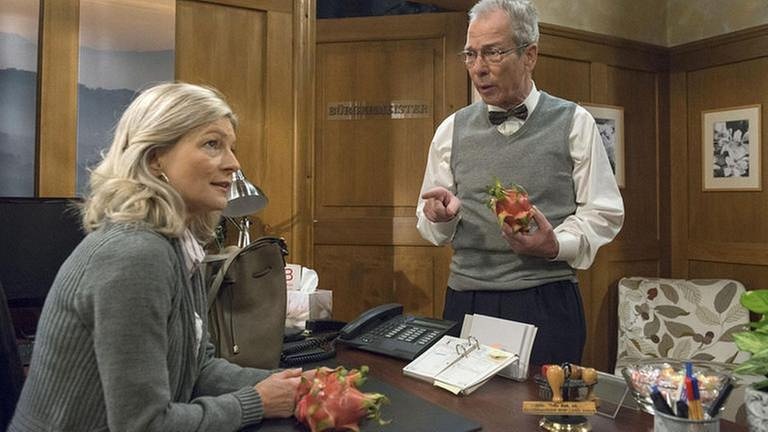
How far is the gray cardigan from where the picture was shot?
0.93 meters

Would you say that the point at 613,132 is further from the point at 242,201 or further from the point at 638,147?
the point at 242,201

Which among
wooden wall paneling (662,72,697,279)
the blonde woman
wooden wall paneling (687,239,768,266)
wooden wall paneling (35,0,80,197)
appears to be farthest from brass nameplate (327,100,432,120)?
the blonde woman

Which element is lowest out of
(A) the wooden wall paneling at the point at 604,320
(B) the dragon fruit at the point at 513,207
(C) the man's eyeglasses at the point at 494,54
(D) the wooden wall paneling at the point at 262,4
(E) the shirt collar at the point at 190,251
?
(A) the wooden wall paneling at the point at 604,320

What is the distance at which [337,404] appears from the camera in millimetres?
1004

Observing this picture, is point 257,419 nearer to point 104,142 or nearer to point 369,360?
→ point 369,360

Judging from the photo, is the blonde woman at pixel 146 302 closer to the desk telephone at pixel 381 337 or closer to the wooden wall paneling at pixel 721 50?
the desk telephone at pixel 381 337

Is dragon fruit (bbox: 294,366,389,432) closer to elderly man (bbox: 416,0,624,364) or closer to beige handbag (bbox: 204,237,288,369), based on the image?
beige handbag (bbox: 204,237,288,369)

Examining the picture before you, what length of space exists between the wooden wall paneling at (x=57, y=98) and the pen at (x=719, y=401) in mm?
2162

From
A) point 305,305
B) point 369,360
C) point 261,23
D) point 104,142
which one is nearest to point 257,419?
point 369,360

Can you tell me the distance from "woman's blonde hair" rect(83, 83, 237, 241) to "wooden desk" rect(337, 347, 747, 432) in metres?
0.54

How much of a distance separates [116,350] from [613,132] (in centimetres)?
348

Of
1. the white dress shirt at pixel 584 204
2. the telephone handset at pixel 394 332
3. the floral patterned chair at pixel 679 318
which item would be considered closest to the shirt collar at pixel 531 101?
the white dress shirt at pixel 584 204

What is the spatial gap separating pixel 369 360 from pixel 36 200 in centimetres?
124

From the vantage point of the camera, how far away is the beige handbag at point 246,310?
1391mm
